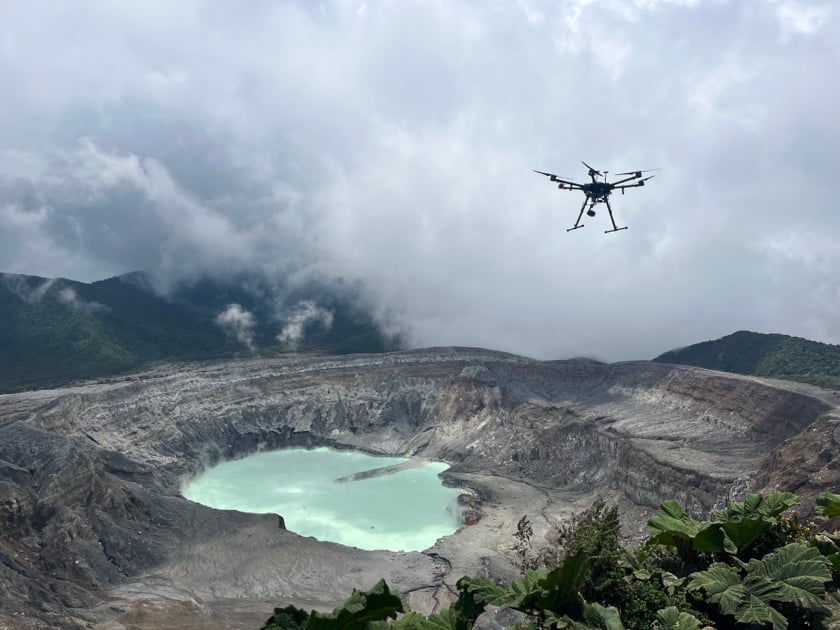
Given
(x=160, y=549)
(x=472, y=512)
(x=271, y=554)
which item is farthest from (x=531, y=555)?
(x=160, y=549)

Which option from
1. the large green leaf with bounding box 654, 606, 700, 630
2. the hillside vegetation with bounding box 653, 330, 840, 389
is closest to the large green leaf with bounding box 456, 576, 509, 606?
the large green leaf with bounding box 654, 606, 700, 630

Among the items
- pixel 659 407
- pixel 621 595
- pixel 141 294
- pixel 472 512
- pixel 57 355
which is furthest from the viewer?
pixel 141 294

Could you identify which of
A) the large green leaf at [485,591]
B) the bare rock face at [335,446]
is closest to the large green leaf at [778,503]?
the large green leaf at [485,591]

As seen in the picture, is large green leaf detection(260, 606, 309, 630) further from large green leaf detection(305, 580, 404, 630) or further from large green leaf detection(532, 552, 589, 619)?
large green leaf detection(532, 552, 589, 619)

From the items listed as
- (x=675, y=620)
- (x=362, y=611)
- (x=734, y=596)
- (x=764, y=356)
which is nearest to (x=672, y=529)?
(x=734, y=596)

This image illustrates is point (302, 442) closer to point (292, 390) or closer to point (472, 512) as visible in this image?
point (292, 390)

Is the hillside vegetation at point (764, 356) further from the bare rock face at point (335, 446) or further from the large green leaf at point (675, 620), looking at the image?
the large green leaf at point (675, 620)
